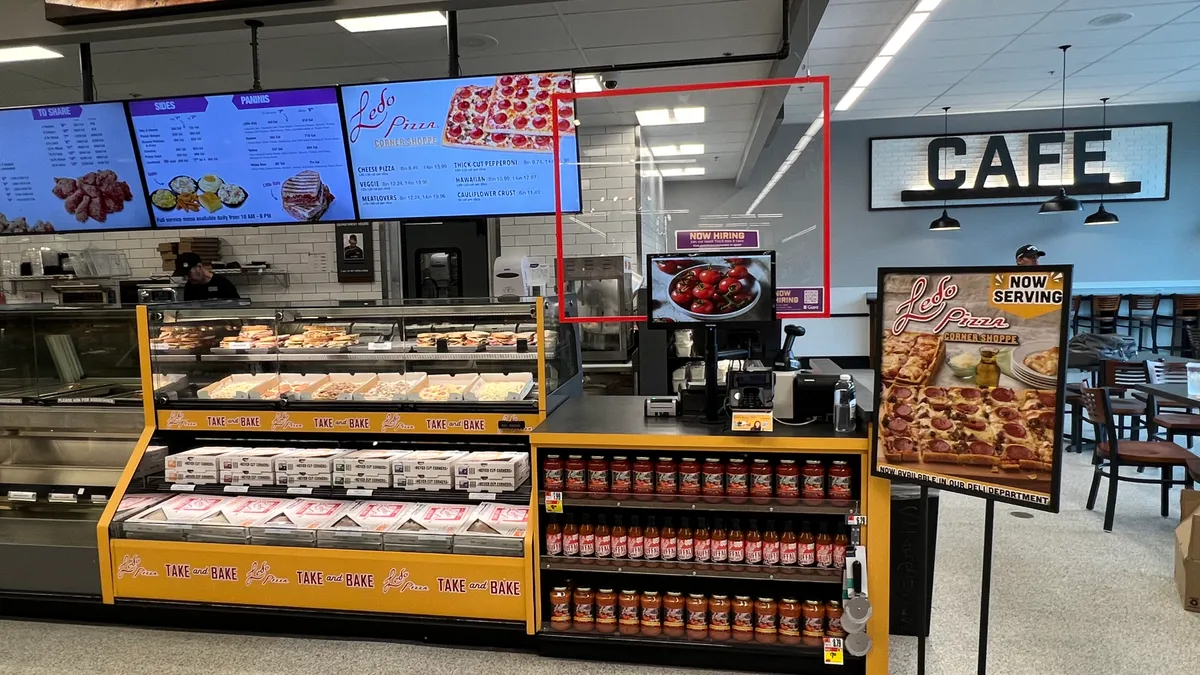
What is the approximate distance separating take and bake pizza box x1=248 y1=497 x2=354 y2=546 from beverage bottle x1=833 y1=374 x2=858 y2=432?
2.38 meters

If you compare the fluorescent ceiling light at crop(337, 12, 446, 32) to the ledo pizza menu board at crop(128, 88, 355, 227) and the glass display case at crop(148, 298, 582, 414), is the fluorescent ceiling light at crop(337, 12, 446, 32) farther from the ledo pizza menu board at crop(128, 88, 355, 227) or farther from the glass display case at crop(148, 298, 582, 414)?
the glass display case at crop(148, 298, 582, 414)

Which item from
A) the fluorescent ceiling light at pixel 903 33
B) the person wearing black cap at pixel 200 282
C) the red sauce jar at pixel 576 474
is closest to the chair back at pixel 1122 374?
the fluorescent ceiling light at pixel 903 33

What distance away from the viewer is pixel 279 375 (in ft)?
12.1

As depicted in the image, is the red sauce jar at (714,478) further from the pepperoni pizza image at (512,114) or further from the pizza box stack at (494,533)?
the pepperoni pizza image at (512,114)

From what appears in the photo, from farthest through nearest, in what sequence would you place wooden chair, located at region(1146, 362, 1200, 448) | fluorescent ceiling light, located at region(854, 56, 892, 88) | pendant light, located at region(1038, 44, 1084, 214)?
pendant light, located at region(1038, 44, 1084, 214)
fluorescent ceiling light, located at region(854, 56, 892, 88)
wooden chair, located at region(1146, 362, 1200, 448)

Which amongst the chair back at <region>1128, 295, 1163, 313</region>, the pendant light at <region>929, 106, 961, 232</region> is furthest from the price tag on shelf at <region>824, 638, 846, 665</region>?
the chair back at <region>1128, 295, 1163, 313</region>

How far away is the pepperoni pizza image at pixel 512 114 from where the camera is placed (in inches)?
134

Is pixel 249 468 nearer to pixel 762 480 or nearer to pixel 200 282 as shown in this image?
pixel 762 480

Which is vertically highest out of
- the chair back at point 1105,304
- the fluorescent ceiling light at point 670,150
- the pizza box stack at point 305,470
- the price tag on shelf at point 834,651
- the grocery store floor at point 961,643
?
the fluorescent ceiling light at point 670,150

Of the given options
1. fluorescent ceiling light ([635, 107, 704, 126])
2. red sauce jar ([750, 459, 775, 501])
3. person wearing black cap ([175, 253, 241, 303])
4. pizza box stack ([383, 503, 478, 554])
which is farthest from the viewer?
person wearing black cap ([175, 253, 241, 303])

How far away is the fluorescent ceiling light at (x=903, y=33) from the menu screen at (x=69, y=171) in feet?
19.5

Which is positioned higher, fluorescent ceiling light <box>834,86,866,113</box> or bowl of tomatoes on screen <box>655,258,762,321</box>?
fluorescent ceiling light <box>834,86,866,113</box>

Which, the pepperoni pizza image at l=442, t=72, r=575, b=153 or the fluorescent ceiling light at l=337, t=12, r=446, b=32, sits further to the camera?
the fluorescent ceiling light at l=337, t=12, r=446, b=32

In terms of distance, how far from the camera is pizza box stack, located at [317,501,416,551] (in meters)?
3.19
